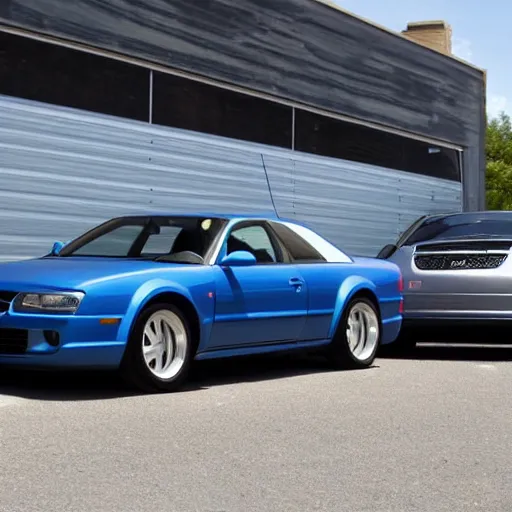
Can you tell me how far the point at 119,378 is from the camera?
9859mm

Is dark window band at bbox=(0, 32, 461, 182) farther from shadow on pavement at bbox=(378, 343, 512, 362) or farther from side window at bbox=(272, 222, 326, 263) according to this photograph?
shadow on pavement at bbox=(378, 343, 512, 362)

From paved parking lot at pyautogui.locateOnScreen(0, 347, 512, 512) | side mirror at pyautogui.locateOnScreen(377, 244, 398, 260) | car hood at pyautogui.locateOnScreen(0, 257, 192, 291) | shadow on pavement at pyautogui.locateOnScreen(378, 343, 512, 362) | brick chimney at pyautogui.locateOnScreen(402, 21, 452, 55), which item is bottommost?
paved parking lot at pyautogui.locateOnScreen(0, 347, 512, 512)

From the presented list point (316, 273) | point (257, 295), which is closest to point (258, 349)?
point (257, 295)

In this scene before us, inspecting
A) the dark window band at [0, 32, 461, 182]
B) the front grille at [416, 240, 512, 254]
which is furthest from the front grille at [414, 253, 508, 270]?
the dark window band at [0, 32, 461, 182]

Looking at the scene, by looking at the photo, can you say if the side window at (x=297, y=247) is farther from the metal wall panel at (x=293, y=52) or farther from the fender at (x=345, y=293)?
the metal wall panel at (x=293, y=52)

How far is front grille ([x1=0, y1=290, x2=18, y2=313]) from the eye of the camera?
8.56 m

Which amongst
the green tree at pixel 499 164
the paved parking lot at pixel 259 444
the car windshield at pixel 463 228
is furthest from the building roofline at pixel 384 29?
the green tree at pixel 499 164

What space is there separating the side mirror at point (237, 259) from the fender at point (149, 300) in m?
0.30

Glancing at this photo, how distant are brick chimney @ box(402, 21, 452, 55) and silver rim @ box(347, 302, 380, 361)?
15.7 metres

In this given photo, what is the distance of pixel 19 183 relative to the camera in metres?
13.4

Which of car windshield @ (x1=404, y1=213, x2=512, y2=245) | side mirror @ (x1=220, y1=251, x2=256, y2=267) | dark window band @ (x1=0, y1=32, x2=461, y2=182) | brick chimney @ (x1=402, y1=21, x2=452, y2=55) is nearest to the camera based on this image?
side mirror @ (x1=220, y1=251, x2=256, y2=267)

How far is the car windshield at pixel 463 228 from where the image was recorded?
1287cm

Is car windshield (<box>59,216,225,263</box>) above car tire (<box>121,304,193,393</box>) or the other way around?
above

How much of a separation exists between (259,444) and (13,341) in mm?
2384
